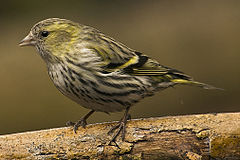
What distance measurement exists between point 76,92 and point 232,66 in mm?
3165

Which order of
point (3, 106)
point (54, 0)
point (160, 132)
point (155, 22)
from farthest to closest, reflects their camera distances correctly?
1. point (54, 0)
2. point (155, 22)
3. point (3, 106)
4. point (160, 132)

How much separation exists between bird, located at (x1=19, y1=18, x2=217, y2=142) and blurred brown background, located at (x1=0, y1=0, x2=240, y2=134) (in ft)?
7.14

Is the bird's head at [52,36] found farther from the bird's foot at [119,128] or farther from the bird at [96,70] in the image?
the bird's foot at [119,128]

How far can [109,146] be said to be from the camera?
369cm

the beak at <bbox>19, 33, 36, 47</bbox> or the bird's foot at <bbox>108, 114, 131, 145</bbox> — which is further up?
the beak at <bbox>19, 33, 36, 47</bbox>

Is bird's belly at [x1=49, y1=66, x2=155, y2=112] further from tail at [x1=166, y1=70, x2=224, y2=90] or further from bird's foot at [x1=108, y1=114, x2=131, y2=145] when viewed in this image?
tail at [x1=166, y1=70, x2=224, y2=90]

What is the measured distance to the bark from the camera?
358cm

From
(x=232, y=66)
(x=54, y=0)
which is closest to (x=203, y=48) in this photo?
(x=232, y=66)

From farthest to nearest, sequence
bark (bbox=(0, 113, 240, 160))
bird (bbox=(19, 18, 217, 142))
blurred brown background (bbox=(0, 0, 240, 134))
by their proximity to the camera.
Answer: blurred brown background (bbox=(0, 0, 240, 134))
bird (bbox=(19, 18, 217, 142))
bark (bbox=(0, 113, 240, 160))

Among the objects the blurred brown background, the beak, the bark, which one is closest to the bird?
the beak

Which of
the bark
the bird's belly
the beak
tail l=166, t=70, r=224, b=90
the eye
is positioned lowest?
the bark

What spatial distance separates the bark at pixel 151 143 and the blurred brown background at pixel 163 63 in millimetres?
2543

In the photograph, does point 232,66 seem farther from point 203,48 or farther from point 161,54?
point 161,54

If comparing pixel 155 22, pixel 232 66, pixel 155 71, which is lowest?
pixel 155 71
